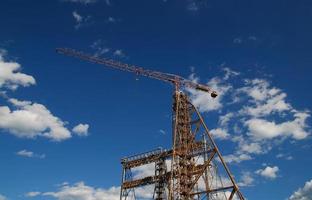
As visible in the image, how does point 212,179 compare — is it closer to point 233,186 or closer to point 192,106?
point 233,186

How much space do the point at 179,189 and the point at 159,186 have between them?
6.21m

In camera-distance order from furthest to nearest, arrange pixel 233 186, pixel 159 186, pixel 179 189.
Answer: pixel 159 186 → pixel 179 189 → pixel 233 186

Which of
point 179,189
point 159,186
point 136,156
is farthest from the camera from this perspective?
point 136,156

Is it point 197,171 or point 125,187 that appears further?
point 125,187

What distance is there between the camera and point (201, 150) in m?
77.6

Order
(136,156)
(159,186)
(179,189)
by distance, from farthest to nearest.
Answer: (136,156) → (159,186) → (179,189)

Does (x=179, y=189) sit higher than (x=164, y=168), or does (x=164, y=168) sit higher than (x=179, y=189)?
(x=164, y=168)

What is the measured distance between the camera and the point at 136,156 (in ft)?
284

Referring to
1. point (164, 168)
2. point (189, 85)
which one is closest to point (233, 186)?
point (164, 168)

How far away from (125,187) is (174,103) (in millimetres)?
18317

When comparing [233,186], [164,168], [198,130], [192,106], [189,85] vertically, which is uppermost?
[189,85]

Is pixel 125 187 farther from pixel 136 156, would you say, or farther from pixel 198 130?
pixel 198 130

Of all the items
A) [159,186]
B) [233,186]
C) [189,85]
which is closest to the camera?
[233,186]

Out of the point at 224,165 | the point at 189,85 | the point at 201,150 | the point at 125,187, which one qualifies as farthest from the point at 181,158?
the point at 189,85
